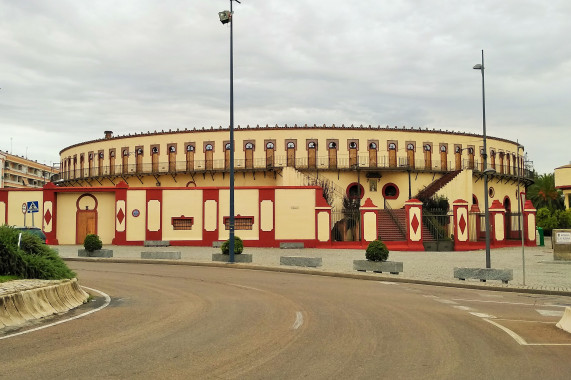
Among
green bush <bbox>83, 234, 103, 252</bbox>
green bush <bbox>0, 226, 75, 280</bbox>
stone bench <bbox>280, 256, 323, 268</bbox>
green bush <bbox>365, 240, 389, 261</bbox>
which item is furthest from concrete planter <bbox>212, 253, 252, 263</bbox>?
green bush <bbox>0, 226, 75, 280</bbox>

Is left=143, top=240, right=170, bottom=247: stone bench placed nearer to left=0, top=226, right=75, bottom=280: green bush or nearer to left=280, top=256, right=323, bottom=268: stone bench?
left=280, top=256, right=323, bottom=268: stone bench

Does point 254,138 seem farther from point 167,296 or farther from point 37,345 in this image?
point 37,345

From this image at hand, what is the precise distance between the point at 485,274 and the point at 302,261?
7838mm

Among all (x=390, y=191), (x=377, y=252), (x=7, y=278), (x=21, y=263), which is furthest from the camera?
(x=390, y=191)

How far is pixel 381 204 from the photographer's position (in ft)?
180

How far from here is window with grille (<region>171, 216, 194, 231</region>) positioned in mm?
38188

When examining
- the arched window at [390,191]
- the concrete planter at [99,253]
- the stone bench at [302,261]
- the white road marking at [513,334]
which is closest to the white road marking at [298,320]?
the white road marking at [513,334]

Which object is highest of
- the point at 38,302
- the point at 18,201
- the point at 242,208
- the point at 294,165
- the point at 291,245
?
the point at 294,165

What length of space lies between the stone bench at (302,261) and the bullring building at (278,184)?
1368 cm

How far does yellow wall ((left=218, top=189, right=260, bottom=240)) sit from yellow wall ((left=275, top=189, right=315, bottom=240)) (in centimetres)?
147

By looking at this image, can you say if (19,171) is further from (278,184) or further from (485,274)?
(485,274)

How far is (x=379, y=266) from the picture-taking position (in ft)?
67.9

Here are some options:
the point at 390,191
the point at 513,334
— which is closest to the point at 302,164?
the point at 390,191

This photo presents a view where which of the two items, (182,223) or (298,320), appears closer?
(298,320)
